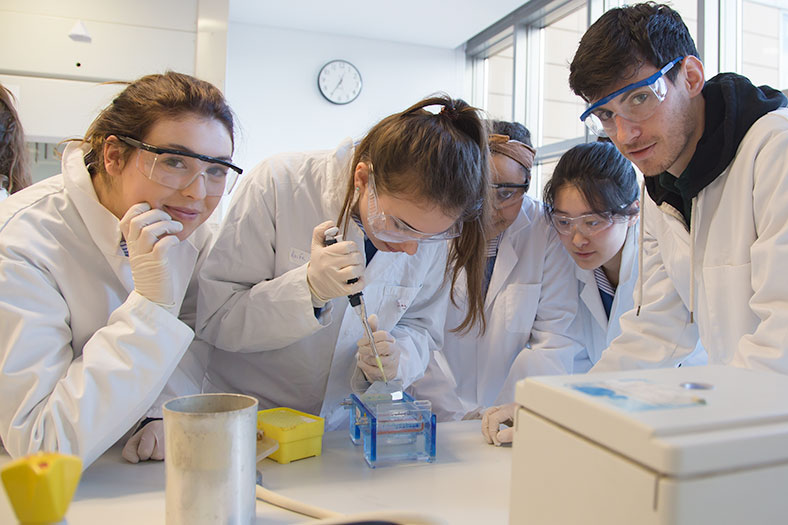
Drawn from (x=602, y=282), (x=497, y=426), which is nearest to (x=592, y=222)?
(x=602, y=282)

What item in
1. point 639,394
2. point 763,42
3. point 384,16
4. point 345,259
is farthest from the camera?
point 384,16

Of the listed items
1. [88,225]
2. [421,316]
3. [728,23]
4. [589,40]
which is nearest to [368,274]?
[421,316]

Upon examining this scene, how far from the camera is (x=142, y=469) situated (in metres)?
1.06

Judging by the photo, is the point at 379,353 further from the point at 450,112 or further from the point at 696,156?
the point at 696,156

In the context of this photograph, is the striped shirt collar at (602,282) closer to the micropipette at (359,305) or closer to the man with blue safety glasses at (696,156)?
the man with blue safety glasses at (696,156)

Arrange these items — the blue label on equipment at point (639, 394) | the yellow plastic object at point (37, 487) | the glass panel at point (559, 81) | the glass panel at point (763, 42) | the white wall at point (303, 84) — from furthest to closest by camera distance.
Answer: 1. the white wall at point (303, 84)
2. the glass panel at point (559, 81)
3. the glass panel at point (763, 42)
4. the blue label on equipment at point (639, 394)
5. the yellow plastic object at point (37, 487)

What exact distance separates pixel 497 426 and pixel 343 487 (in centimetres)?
42

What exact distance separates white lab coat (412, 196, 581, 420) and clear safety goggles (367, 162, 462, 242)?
1.85 ft

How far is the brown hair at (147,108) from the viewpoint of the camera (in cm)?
124

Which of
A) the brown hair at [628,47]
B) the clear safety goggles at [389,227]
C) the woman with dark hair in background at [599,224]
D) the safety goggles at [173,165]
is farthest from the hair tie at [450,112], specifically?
the woman with dark hair in background at [599,224]

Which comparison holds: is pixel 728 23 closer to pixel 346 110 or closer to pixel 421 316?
pixel 421 316

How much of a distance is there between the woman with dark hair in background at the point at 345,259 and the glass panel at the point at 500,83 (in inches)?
166

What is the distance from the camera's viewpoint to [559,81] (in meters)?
4.89

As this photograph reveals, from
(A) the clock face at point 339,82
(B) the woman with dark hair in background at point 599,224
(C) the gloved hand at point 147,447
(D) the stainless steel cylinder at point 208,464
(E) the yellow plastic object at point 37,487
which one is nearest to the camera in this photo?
(E) the yellow plastic object at point 37,487
